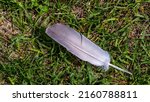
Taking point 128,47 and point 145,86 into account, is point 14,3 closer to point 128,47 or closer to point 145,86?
point 128,47

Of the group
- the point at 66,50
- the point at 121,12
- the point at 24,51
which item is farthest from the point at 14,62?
the point at 121,12

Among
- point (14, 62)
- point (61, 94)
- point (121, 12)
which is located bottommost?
point (61, 94)

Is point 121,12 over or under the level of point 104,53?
over
